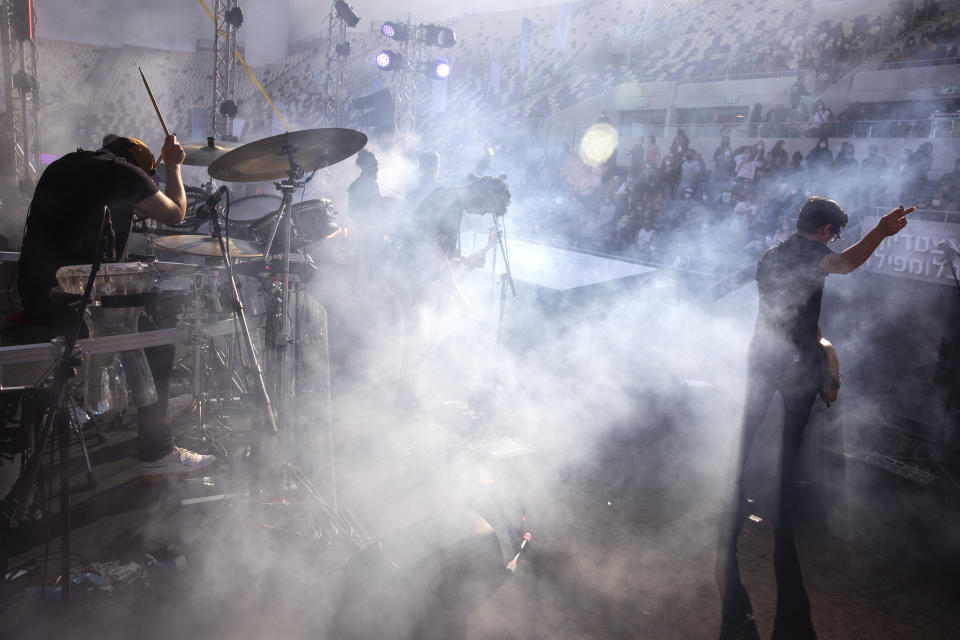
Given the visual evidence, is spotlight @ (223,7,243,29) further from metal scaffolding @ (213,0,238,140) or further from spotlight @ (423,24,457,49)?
spotlight @ (423,24,457,49)

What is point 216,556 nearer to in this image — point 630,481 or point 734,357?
point 630,481

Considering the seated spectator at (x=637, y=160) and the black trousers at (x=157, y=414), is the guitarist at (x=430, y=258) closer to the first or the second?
the black trousers at (x=157, y=414)

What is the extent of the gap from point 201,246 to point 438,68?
11.8m

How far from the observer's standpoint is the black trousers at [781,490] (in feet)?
8.87

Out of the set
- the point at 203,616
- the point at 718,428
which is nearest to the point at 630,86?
the point at 718,428

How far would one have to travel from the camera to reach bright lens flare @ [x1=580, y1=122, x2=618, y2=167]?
53.8 feet

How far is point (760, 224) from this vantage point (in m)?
9.66

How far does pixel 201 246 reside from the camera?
3.49 metres

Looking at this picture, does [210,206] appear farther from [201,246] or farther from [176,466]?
[176,466]

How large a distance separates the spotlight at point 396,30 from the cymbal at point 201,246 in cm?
1104

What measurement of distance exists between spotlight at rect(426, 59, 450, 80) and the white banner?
10465 millimetres

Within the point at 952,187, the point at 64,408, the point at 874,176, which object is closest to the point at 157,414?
the point at 64,408

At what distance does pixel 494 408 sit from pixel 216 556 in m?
2.54

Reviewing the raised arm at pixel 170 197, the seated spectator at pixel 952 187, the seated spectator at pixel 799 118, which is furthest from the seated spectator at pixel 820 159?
the raised arm at pixel 170 197
